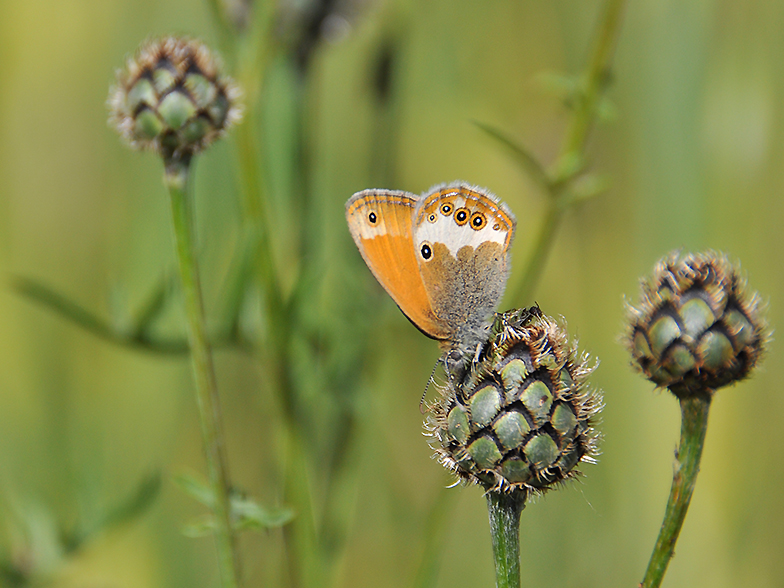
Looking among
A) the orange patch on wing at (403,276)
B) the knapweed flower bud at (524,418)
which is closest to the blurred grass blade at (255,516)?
the knapweed flower bud at (524,418)

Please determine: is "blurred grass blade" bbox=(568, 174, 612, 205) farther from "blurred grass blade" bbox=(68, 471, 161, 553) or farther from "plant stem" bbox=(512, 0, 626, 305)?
"blurred grass blade" bbox=(68, 471, 161, 553)

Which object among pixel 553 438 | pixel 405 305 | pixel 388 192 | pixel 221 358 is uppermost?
pixel 221 358

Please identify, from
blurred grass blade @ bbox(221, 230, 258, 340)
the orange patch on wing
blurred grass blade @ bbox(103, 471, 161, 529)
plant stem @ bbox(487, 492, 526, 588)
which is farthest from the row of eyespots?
blurred grass blade @ bbox(103, 471, 161, 529)

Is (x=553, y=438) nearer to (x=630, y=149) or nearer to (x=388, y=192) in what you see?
(x=388, y=192)

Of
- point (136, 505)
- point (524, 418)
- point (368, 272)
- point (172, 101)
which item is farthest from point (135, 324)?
point (368, 272)

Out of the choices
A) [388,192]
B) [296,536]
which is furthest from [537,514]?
[388,192]

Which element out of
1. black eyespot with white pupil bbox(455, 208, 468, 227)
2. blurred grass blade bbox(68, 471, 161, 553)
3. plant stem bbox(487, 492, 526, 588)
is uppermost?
black eyespot with white pupil bbox(455, 208, 468, 227)

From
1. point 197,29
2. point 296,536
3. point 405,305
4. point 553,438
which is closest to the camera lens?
point 553,438
